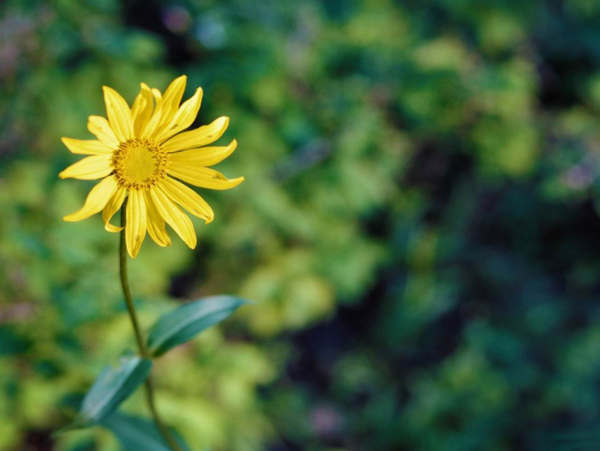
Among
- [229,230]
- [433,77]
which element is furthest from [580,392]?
[229,230]

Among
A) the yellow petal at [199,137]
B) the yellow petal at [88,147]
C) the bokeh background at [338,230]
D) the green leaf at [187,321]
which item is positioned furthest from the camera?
the bokeh background at [338,230]

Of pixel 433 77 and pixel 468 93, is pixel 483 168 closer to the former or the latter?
pixel 468 93

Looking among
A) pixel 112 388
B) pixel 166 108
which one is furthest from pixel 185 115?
pixel 112 388

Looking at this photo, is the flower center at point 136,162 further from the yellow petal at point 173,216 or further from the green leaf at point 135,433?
the green leaf at point 135,433

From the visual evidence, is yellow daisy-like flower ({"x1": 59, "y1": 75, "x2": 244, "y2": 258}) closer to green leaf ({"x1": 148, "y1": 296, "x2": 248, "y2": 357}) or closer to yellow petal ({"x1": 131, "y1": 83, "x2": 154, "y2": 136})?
yellow petal ({"x1": 131, "y1": 83, "x2": 154, "y2": 136})

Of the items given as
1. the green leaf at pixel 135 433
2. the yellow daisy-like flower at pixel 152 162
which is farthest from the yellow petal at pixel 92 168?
the green leaf at pixel 135 433

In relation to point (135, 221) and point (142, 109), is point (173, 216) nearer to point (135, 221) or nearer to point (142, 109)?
point (135, 221)

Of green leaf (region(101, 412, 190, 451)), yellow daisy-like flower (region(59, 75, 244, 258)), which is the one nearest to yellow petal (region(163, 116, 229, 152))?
yellow daisy-like flower (region(59, 75, 244, 258))
